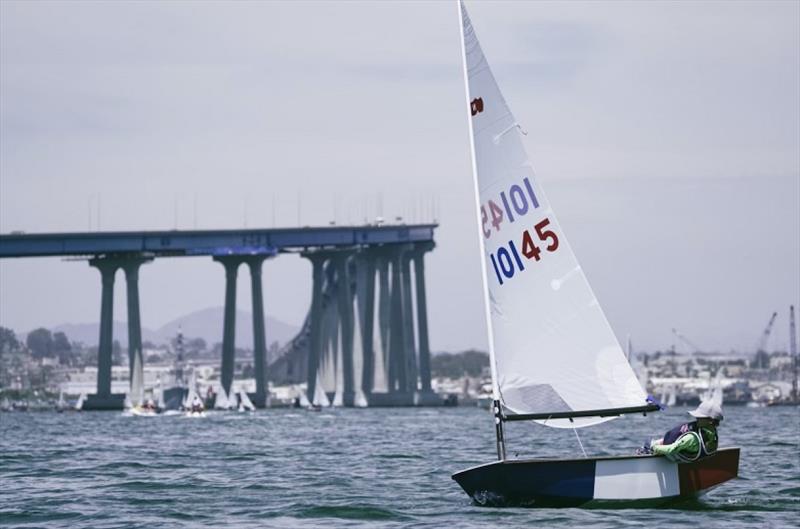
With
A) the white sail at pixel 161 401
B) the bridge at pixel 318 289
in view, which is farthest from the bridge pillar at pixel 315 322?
the white sail at pixel 161 401

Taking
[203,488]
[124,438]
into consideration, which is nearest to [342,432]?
[124,438]

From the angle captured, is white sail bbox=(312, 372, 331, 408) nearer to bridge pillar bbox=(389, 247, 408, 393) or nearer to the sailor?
bridge pillar bbox=(389, 247, 408, 393)

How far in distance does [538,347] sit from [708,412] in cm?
266

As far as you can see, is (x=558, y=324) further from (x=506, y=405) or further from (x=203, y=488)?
(x=203, y=488)

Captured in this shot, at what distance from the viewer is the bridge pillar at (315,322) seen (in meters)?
155

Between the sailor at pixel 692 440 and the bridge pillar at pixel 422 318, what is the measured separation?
423ft

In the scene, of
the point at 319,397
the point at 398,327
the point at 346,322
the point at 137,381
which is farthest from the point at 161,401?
the point at 346,322

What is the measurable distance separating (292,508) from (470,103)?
7309 mm

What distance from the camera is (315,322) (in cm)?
15400

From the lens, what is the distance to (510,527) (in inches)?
886

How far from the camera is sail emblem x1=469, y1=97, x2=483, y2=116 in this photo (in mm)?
Answer: 24062

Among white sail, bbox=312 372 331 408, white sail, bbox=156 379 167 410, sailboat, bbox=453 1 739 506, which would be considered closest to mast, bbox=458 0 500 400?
sailboat, bbox=453 1 739 506

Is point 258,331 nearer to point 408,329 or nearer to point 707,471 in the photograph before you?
point 408,329

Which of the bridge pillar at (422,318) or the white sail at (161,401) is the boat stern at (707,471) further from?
the bridge pillar at (422,318)
